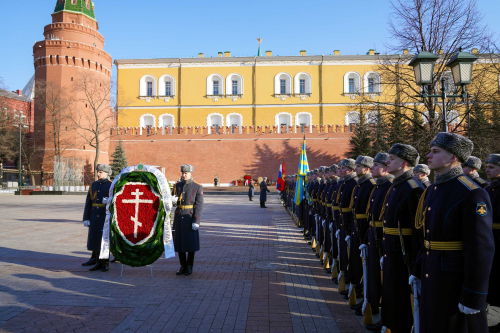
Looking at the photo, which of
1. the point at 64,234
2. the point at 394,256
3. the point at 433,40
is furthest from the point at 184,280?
the point at 433,40

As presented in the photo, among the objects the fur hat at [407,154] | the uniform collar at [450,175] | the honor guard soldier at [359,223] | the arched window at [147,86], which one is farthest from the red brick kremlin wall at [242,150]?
the uniform collar at [450,175]

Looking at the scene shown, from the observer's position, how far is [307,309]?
14.9 ft

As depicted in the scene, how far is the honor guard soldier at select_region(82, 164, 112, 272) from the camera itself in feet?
21.5

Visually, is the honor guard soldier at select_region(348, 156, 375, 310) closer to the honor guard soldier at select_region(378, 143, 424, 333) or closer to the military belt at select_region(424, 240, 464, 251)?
the honor guard soldier at select_region(378, 143, 424, 333)

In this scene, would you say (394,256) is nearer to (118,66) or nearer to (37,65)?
(37,65)

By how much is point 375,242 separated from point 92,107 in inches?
1544

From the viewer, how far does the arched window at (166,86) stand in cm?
4523

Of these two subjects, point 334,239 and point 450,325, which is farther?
point 334,239

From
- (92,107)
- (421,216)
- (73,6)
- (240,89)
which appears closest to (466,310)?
(421,216)

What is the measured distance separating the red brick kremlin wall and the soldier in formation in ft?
106

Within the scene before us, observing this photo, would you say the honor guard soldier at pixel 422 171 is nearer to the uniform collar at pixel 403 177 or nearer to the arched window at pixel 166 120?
the uniform collar at pixel 403 177

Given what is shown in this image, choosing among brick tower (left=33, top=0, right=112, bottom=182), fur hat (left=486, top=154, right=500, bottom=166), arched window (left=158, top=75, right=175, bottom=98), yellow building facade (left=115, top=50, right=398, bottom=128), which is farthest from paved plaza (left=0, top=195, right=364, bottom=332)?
arched window (left=158, top=75, right=175, bottom=98)

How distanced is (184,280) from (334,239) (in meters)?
2.45

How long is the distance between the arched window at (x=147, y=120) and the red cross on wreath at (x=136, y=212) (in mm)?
40715
